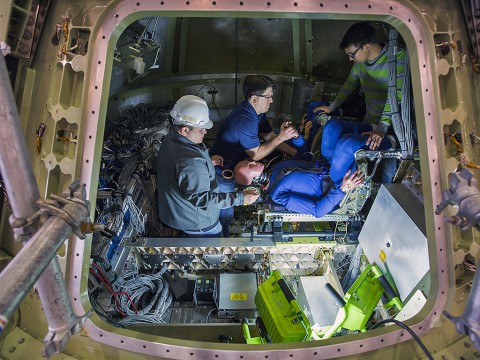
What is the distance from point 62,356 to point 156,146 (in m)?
3.11

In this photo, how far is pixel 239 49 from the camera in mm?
5609

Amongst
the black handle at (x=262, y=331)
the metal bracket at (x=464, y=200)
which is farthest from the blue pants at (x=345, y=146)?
the metal bracket at (x=464, y=200)

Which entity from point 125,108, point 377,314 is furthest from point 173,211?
point 125,108

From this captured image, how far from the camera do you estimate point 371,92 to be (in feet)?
11.4

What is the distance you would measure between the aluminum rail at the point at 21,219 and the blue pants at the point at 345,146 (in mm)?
2248

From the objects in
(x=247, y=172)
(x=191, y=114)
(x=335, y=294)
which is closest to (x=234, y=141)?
(x=247, y=172)

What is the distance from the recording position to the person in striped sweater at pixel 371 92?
120 inches

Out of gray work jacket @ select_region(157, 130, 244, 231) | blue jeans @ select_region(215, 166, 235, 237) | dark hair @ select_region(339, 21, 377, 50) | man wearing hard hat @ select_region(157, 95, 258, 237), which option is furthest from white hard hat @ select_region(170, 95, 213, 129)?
dark hair @ select_region(339, 21, 377, 50)

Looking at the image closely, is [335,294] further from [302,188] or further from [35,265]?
[35,265]

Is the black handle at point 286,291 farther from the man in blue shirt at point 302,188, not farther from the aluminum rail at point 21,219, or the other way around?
the aluminum rail at point 21,219

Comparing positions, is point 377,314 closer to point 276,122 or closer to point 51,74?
point 51,74

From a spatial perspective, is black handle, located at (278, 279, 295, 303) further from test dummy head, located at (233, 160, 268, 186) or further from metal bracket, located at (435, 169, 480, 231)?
metal bracket, located at (435, 169, 480, 231)

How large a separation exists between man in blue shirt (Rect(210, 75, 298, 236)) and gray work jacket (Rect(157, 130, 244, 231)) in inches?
15.6

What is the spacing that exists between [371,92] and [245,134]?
4.13 ft
